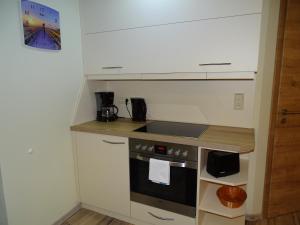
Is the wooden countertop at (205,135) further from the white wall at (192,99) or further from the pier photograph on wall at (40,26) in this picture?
the pier photograph on wall at (40,26)

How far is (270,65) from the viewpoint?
1.74 metres

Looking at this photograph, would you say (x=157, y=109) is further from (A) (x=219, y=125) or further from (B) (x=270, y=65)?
(B) (x=270, y=65)

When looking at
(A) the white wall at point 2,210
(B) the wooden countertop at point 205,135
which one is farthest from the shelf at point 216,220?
(A) the white wall at point 2,210

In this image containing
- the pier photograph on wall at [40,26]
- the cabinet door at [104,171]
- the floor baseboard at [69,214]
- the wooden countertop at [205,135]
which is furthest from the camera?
the floor baseboard at [69,214]

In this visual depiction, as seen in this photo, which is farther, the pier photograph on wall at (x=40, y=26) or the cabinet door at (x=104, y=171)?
the cabinet door at (x=104, y=171)

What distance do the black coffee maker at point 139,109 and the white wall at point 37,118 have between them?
561 millimetres

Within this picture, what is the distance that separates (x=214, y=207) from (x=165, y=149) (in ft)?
1.84

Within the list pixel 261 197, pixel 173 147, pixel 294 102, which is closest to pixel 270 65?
pixel 294 102

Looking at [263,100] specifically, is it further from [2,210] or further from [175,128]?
[2,210]

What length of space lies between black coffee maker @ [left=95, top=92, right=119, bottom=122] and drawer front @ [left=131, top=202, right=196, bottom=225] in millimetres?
838

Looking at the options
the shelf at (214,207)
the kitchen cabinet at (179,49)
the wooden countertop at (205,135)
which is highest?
the kitchen cabinet at (179,49)

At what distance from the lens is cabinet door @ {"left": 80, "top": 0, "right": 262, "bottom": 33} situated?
4.82 ft

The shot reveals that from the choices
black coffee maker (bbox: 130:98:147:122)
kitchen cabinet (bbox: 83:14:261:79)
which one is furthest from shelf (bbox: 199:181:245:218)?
kitchen cabinet (bbox: 83:14:261:79)

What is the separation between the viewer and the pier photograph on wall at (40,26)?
4.99 feet
